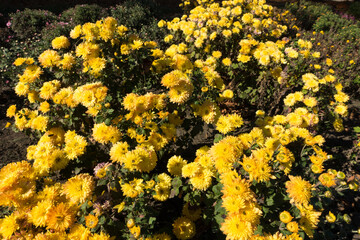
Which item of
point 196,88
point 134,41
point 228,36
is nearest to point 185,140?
point 196,88

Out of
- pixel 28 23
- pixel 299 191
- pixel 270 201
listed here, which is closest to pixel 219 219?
pixel 270 201

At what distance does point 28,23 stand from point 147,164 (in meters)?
7.36

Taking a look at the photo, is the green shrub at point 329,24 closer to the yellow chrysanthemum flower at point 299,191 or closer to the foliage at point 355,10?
the foliage at point 355,10

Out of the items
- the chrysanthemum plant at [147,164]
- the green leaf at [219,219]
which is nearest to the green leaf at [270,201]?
the chrysanthemum plant at [147,164]

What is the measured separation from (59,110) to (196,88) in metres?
1.37

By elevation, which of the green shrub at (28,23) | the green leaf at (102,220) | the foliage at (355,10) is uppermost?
the foliage at (355,10)

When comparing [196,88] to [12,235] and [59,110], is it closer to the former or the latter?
[59,110]

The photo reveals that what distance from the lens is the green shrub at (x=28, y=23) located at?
6071 mm

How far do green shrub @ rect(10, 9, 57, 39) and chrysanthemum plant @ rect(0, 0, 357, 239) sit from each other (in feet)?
17.4

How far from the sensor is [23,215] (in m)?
1.34

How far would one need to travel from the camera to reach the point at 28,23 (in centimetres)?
627

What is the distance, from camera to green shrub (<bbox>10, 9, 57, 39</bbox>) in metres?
6.07

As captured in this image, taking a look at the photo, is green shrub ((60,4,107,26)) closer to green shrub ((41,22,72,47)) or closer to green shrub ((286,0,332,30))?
green shrub ((41,22,72,47))

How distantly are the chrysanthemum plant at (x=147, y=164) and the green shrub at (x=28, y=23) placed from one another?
17.4 ft
